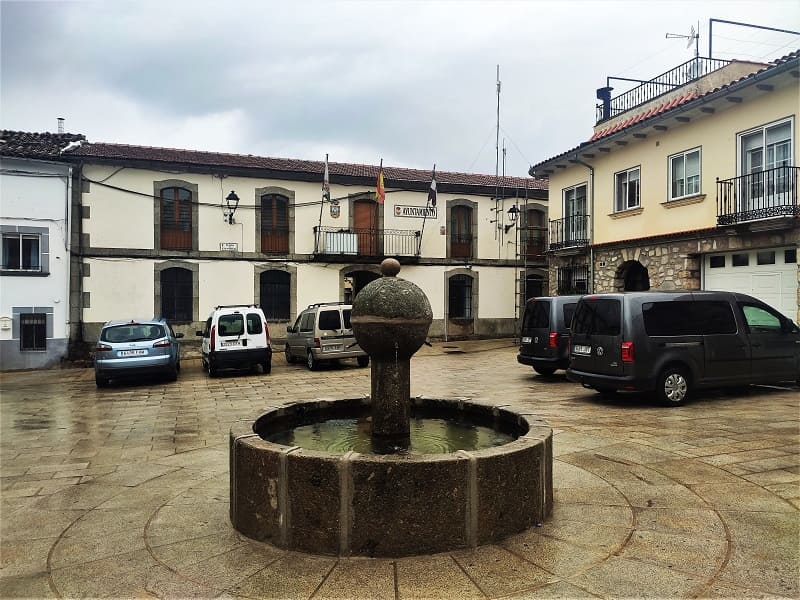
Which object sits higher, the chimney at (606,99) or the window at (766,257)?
the chimney at (606,99)

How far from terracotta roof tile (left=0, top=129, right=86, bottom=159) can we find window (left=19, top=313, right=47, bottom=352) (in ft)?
16.3

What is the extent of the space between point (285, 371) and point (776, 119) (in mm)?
13267

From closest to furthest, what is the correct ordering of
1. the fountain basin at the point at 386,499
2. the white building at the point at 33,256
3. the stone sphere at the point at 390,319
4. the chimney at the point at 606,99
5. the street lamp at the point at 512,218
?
the fountain basin at the point at 386,499
the stone sphere at the point at 390,319
the white building at the point at 33,256
the chimney at the point at 606,99
the street lamp at the point at 512,218

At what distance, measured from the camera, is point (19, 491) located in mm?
Answer: 5090

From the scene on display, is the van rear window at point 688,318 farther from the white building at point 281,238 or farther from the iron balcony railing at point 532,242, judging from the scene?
the iron balcony railing at point 532,242

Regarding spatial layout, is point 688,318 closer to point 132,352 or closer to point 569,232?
point 132,352

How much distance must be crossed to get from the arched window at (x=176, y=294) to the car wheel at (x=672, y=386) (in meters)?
16.3

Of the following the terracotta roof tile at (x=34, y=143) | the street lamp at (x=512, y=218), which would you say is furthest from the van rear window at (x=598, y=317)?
the terracotta roof tile at (x=34, y=143)

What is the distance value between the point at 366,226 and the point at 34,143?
464 inches

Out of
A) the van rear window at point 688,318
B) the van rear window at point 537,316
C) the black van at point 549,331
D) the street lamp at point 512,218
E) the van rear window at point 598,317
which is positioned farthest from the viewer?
the street lamp at point 512,218

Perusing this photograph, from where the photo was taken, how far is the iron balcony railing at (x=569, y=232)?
18809 mm

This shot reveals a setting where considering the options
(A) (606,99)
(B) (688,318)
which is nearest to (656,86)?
(A) (606,99)

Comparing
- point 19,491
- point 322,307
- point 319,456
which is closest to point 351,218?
point 322,307

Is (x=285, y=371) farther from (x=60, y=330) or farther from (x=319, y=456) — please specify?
(x=319, y=456)
